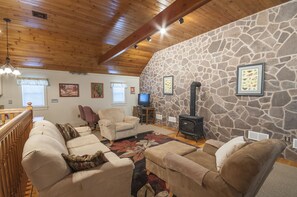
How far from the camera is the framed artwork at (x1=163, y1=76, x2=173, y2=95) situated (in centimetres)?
542

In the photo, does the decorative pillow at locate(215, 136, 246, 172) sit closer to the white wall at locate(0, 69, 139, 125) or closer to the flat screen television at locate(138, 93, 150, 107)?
the flat screen television at locate(138, 93, 150, 107)

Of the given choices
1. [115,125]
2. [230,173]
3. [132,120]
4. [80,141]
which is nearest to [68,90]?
[115,125]

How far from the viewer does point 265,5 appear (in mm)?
2969

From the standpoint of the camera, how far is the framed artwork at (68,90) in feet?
18.0

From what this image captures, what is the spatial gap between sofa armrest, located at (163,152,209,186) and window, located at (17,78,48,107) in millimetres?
5273

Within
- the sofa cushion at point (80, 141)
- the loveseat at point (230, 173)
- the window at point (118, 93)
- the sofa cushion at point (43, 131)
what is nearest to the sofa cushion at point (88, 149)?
the sofa cushion at point (80, 141)

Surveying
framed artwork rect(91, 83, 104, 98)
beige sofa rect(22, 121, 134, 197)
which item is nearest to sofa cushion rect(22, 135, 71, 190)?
beige sofa rect(22, 121, 134, 197)

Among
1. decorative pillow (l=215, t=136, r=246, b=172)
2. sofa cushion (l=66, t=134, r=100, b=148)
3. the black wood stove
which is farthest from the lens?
the black wood stove

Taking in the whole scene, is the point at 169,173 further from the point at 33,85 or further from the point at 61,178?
the point at 33,85

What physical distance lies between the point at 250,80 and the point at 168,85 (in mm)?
2684

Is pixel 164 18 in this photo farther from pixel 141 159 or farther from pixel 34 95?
pixel 34 95

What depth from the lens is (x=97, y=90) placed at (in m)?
6.25

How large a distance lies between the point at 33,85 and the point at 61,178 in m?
4.90

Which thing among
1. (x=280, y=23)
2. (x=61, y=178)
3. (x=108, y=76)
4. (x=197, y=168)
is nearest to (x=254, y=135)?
(x=280, y=23)
